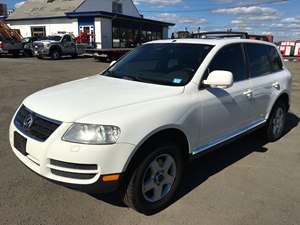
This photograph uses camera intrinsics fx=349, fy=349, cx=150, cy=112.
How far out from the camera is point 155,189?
3658 mm

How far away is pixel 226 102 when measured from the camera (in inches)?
171

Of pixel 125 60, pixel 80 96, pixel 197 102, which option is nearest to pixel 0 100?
pixel 125 60

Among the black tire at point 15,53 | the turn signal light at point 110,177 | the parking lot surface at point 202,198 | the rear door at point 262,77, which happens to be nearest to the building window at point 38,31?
the black tire at point 15,53

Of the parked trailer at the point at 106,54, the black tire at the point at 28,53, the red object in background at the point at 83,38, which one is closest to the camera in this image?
the parked trailer at the point at 106,54

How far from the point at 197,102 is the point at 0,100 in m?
6.99

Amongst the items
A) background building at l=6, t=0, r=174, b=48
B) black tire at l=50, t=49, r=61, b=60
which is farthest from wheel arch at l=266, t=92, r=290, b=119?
background building at l=6, t=0, r=174, b=48

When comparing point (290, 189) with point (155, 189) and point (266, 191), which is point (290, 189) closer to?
point (266, 191)

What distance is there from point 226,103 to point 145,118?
1469 millimetres

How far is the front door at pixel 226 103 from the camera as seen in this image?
4.06 meters

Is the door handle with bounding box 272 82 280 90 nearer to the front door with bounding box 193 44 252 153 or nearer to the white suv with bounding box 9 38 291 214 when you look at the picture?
the white suv with bounding box 9 38 291 214

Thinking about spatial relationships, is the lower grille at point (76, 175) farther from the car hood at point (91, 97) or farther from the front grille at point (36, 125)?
the car hood at point (91, 97)

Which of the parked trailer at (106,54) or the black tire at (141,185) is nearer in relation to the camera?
the black tire at (141,185)

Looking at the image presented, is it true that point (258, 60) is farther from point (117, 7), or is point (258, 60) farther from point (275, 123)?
point (117, 7)

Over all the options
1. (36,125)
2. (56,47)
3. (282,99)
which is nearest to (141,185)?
(36,125)
